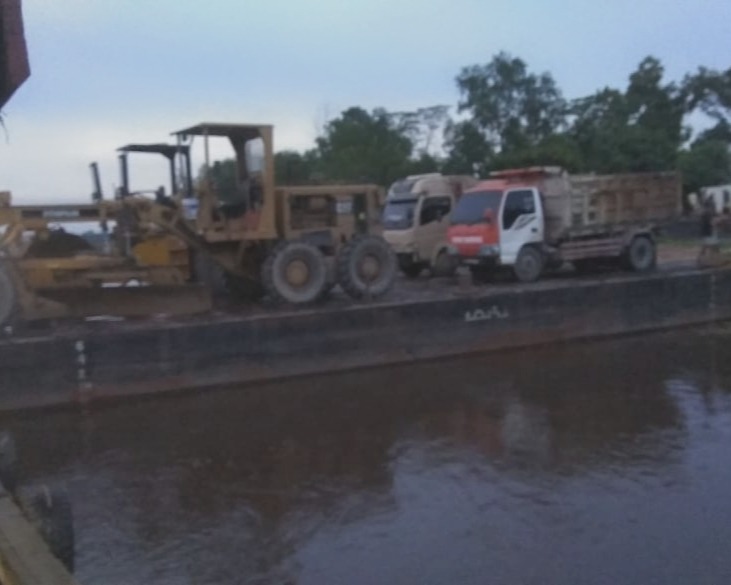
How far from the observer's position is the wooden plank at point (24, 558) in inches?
180

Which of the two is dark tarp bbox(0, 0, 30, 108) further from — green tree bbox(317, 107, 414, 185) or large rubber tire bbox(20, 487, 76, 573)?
green tree bbox(317, 107, 414, 185)

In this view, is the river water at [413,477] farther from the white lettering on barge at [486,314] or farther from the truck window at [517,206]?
the truck window at [517,206]

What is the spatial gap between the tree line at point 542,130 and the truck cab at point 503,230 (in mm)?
23665

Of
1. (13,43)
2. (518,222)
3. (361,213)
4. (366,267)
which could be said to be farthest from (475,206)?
(13,43)

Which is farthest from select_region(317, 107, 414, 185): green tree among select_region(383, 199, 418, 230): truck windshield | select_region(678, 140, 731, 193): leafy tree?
select_region(383, 199, 418, 230): truck windshield

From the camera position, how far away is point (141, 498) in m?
9.91

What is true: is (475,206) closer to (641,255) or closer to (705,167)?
(641,255)

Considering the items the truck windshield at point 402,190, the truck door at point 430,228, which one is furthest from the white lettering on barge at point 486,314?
the truck windshield at point 402,190

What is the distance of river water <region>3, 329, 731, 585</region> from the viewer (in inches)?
309

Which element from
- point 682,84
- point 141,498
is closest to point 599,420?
point 141,498

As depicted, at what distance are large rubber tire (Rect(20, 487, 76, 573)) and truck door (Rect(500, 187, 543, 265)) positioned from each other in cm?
1425

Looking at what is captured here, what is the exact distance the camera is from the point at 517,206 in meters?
20.5

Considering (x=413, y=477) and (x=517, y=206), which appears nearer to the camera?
(x=413, y=477)

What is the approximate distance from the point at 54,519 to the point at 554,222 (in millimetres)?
15622
